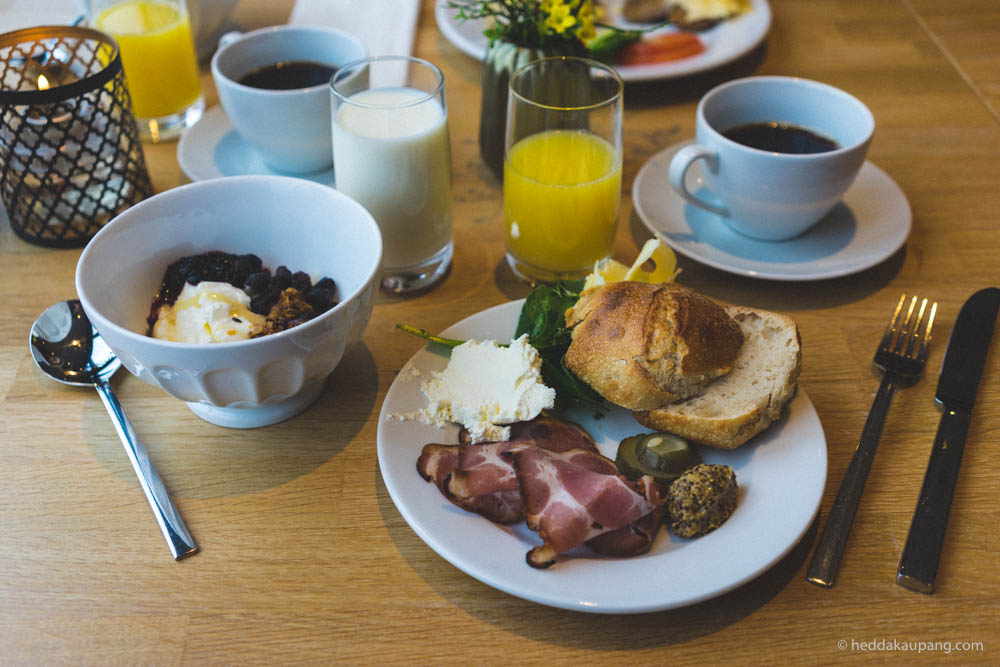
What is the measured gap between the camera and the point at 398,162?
1214 mm

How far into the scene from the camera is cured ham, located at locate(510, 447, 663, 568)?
843 mm

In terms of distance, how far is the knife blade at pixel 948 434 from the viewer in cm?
89

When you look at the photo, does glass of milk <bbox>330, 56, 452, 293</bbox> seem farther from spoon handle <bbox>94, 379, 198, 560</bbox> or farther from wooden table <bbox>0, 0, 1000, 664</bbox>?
spoon handle <bbox>94, 379, 198, 560</bbox>

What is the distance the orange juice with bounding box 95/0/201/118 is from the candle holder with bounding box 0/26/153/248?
148 mm

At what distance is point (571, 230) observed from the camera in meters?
1.26

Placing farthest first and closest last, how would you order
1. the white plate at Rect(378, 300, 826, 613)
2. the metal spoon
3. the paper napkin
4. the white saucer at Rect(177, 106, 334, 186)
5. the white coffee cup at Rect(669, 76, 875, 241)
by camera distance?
the paper napkin → the white saucer at Rect(177, 106, 334, 186) → the white coffee cup at Rect(669, 76, 875, 241) → the metal spoon → the white plate at Rect(378, 300, 826, 613)

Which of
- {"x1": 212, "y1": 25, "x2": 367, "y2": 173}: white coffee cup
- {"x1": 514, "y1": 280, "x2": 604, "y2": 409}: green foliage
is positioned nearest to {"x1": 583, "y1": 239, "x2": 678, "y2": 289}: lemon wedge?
{"x1": 514, "y1": 280, "x2": 604, "y2": 409}: green foliage

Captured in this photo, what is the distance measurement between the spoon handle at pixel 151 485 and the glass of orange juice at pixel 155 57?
756 mm

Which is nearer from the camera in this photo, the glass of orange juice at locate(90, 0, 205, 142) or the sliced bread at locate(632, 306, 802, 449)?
the sliced bread at locate(632, 306, 802, 449)

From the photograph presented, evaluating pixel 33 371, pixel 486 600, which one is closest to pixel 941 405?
pixel 486 600

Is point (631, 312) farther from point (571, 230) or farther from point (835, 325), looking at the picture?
point (835, 325)

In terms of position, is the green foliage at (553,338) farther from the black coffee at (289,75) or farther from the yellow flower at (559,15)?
the black coffee at (289,75)

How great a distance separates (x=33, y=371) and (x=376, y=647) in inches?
27.4

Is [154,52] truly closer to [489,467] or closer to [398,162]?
[398,162]
